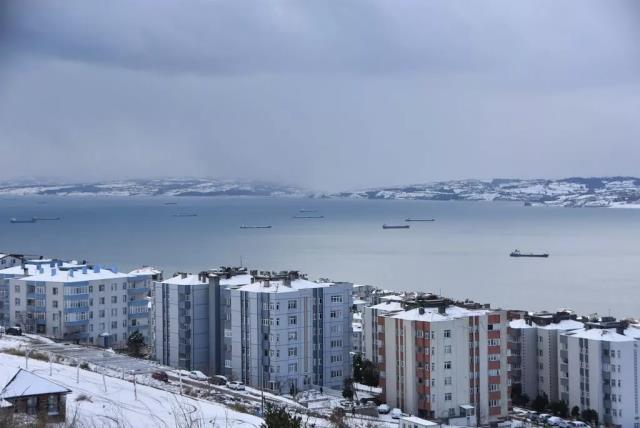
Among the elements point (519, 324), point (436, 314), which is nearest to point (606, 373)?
point (519, 324)

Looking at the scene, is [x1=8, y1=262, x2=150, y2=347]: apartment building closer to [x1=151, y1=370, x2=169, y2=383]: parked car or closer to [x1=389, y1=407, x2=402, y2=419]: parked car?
[x1=151, y1=370, x2=169, y2=383]: parked car

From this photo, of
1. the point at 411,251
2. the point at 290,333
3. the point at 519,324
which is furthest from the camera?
the point at 411,251

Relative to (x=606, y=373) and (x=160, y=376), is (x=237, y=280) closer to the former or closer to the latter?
(x=160, y=376)

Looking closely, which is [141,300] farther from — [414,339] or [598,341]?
[598,341]

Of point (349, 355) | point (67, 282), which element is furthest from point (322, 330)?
point (67, 282)

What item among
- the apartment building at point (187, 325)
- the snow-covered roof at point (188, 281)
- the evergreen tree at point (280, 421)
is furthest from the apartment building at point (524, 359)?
the evergreen tree at point (280, 421)

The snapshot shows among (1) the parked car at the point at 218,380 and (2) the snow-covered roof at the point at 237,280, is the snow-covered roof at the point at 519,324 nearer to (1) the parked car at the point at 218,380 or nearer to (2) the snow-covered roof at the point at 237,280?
(2) the snow-covered roof at the point at 237,280

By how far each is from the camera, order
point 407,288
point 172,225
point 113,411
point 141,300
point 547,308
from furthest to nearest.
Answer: point 172,225, point 407,288, point 547,308, point 141,300, point 113,411
